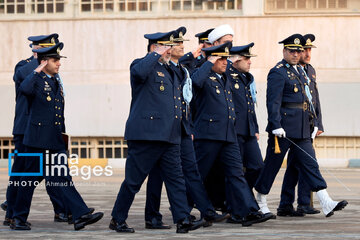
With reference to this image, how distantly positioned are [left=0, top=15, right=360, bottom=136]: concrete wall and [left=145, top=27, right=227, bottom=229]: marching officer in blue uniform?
11.8m

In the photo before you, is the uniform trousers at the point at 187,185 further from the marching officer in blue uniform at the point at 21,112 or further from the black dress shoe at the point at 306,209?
the black dress shoe at the point at 306,209

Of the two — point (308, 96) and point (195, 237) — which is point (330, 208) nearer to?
point (308, 96)

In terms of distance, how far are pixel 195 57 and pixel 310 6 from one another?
36.6 ft

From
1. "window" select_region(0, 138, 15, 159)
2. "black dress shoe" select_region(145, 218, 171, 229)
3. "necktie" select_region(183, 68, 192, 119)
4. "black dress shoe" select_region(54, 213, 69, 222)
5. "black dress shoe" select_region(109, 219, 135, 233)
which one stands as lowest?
"window" select_region(0, 138, 15, 159)

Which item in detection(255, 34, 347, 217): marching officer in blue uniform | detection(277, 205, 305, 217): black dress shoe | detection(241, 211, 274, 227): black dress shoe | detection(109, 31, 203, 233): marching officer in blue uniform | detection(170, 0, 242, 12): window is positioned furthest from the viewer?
detection(170, 0, 242, 12): window

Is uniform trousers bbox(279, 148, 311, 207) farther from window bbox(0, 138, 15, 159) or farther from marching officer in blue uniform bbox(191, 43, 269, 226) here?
window bbox(0, 138, 15, 159)

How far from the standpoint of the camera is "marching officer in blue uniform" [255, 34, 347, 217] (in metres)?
13.2

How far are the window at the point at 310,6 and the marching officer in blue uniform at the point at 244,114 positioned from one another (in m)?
11.1

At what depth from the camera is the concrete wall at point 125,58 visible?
78.4 feet

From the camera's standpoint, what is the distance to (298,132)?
43.5 ft

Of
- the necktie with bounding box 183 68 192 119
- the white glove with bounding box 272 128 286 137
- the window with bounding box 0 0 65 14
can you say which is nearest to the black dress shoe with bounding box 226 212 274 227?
the white glove with bounding box 272 128 286 137

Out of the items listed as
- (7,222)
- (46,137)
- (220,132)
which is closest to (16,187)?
(7,222)

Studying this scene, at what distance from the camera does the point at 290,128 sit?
43.5ft

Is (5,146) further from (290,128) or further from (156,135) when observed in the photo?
(156,135)
